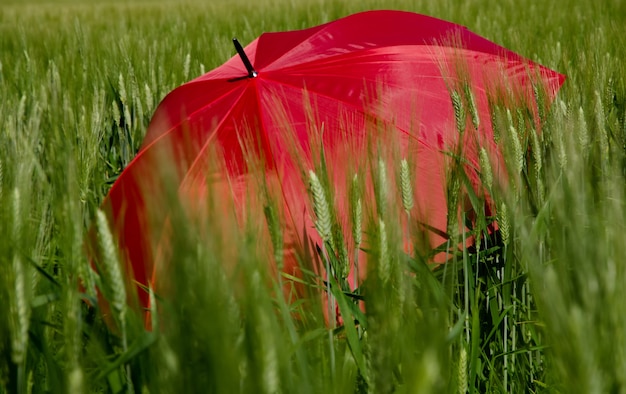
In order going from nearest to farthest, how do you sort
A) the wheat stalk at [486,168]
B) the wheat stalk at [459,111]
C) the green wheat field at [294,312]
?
the green wheat field at [294,312]
the wheat stalk at [486,168]
the wheat stalk at [459,111]

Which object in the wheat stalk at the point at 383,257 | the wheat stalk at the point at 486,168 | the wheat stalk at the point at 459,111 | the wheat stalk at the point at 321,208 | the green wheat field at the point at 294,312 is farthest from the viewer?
the wheat stalk at the point at 459,111

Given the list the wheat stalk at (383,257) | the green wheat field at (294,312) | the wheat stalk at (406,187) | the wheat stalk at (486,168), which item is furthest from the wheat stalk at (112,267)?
the wheat stalk at (486,168)

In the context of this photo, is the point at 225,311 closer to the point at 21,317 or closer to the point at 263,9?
the point at 21,317

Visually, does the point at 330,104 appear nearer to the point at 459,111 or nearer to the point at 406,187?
the point at 459,111

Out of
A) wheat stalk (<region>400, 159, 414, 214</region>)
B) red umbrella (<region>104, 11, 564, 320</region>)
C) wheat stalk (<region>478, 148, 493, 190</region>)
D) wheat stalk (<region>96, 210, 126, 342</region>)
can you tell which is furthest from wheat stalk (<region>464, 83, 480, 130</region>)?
wheat stalk (<region>96, 210, 126, 342</region>)

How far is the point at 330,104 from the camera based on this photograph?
125 centimetres

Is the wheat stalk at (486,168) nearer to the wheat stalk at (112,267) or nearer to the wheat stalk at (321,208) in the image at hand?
the wheat stalk at (321,208)

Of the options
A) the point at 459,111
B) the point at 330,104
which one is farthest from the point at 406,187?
the point at 330,104

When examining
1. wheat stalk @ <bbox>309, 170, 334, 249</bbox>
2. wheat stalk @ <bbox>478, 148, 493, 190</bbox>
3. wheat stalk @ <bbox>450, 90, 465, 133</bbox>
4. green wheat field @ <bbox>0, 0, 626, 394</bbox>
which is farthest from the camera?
wheat stalk @ <bbox>450, 90, 465, 133</bbox>

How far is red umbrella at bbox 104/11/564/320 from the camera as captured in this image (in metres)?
1.06

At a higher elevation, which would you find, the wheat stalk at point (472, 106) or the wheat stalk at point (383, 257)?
the wheat stalk at point (472, 106)

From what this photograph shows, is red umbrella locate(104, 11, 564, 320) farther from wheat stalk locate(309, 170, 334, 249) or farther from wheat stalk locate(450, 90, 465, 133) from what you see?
wheat stalk locate(309, 170, 334, 249)

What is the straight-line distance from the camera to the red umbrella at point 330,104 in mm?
1062

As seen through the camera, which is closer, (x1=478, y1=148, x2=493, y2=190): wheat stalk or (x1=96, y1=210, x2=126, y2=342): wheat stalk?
(x1=96, y1=210, x2=126, y2=342): wheat stalk
